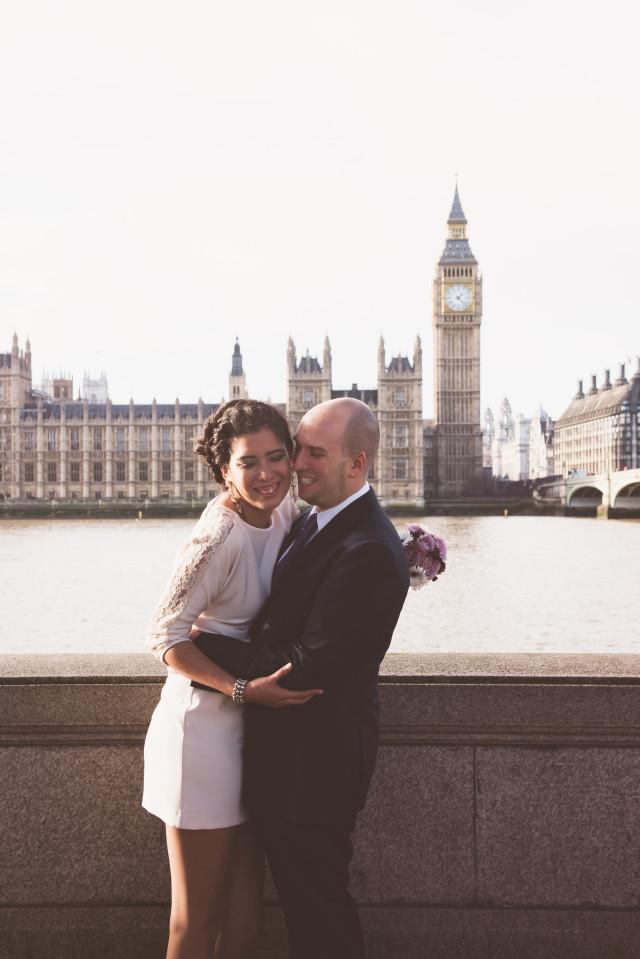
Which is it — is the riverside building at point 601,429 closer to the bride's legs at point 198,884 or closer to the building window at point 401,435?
the building window at point 401,435

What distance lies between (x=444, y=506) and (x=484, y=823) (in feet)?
176

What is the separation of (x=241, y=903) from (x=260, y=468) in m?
1.01

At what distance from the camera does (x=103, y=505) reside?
54.4 metres

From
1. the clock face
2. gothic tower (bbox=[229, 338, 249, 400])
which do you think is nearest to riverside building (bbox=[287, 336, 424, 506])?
gothic tower (bbox=[229, 338, 249, 400])

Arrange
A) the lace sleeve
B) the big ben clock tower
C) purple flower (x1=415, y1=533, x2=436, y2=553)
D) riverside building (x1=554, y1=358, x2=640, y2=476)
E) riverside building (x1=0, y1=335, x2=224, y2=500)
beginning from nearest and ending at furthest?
the lace sleeve < purple flower (x1=415, y1=533, x2=436, y2=553) < riverside building (x1=0, y1=335, x2=224, y2=500) < the big ben clock tower < riverside building (x1=554, y1=358, x2=640, y2=476)

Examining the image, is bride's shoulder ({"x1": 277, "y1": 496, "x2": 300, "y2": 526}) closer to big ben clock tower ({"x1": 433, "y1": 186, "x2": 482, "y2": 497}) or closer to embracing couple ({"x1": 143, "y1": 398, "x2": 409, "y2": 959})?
embracing couple ({"x1": 143, "y1": 398, "x2": 409, "y2": 959})

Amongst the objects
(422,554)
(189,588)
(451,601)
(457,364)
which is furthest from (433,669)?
(457,364)

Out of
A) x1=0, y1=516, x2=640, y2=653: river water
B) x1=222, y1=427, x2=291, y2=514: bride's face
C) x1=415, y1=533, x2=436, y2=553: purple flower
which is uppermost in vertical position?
x1=222, y1=427, x2=291, y2=514: bride's face

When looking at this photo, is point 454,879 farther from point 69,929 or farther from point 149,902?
point 69,929

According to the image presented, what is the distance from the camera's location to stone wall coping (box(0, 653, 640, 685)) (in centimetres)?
232

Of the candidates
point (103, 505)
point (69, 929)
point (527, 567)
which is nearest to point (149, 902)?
point (69, 929)

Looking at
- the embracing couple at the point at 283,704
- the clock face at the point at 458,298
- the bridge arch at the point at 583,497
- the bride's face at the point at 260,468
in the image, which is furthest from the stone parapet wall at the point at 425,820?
the clock face at the point at 458,298

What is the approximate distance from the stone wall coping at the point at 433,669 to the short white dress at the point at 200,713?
409 mm

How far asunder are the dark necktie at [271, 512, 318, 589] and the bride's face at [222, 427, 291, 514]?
89 mm
